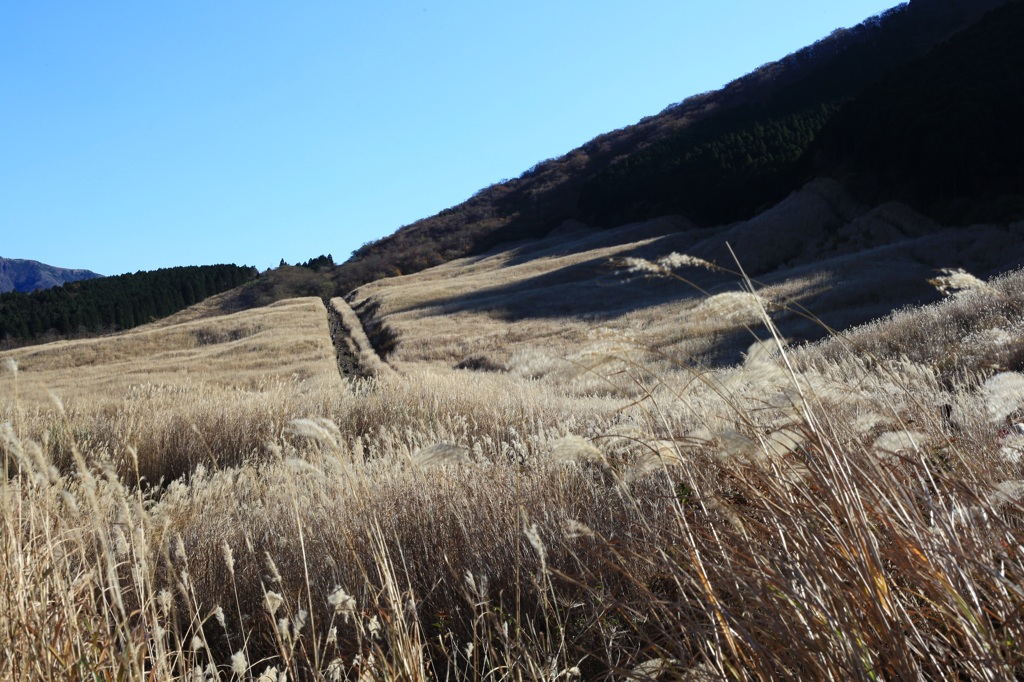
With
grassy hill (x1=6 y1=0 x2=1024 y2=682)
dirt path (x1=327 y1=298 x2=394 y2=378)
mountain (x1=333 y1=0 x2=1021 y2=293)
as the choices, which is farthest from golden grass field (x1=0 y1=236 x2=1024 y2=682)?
mountain (x1=333 y1=0 x2=1021 y2=293)

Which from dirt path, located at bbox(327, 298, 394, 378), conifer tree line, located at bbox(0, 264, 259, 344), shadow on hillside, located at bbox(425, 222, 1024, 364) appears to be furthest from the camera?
conifer tree line, located at bbox(0, 264, 259, 344)

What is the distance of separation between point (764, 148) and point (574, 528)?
44.9 m

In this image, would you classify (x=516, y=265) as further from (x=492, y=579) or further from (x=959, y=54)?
(x=492, y=579)

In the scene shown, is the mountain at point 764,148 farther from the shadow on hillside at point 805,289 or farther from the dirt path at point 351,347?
the dirt path at point 351,347

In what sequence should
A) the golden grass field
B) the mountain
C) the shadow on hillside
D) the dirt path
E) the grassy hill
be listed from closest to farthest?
the golden grass field < the grassy hill < the shadow on hillside < the dirt path < the mountain

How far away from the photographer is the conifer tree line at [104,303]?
59250mm

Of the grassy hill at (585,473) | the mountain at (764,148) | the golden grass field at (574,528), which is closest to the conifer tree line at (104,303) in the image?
the mountain at (764,148)

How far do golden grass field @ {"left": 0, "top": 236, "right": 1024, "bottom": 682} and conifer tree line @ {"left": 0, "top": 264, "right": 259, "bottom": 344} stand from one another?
175 feet

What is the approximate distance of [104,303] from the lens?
210 feet

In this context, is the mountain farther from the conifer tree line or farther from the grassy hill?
the conifer tree line

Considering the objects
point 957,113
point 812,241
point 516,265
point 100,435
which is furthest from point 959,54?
point 100,435

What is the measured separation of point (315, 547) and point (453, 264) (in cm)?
5249

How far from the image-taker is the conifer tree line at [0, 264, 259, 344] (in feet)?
194

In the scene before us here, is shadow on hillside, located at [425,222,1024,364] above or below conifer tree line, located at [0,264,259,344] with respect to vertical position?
below
